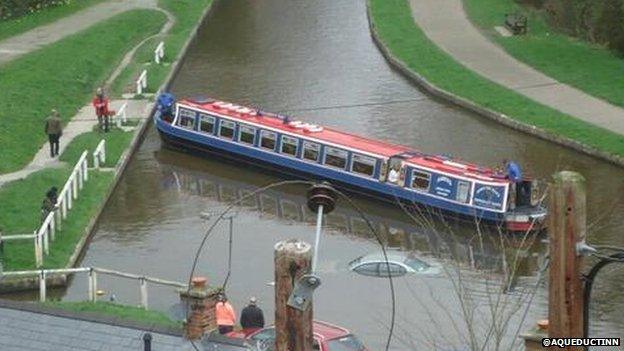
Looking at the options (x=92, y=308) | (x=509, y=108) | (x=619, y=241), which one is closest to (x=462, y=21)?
(x=509, y=108)

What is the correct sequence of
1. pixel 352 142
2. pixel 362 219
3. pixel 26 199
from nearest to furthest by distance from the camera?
pixel 26 199 < pixel 362 219 < pixel 352 142

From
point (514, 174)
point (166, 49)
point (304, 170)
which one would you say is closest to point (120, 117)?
point (304, 170)

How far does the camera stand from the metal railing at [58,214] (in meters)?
29.7

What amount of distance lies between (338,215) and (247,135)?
229 inches

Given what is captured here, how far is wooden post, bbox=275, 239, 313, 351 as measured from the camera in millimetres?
12484

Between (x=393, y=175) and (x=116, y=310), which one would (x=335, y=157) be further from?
(x=116, y=310)

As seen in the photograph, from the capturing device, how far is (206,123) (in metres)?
41.1

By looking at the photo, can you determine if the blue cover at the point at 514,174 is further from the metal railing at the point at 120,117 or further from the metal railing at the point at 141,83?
the metal railing at the point at 141,83

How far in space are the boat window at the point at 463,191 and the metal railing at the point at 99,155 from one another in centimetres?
1032

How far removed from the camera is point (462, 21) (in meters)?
58.9

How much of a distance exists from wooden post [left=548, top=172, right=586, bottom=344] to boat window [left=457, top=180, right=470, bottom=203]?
2149 centimetres

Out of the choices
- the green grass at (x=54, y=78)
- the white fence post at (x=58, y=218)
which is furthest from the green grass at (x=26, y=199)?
the green grass at (x=54, y=78)

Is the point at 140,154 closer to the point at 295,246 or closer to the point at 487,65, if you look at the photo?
the point at 487,65

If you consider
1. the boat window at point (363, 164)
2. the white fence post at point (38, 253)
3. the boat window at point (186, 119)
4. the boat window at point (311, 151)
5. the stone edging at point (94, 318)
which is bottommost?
the stone edging at point (94, 318)
